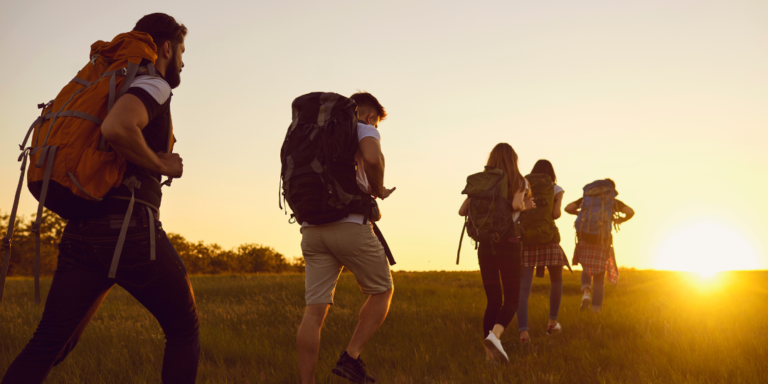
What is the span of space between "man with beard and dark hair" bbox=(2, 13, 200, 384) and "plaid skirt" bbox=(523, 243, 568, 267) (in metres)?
5.20

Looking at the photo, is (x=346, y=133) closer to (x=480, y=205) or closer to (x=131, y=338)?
(x=480, y=205)

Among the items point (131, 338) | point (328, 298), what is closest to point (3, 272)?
point (328, 298)

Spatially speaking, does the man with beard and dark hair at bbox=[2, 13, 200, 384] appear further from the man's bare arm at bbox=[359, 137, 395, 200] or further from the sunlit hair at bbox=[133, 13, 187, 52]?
the man's bare arm at bbox=[359, 137, 395, 200]

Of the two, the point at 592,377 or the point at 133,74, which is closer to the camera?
the point at 133,74

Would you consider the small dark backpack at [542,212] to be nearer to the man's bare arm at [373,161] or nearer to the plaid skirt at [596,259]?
the plaid skirt at [596,259]

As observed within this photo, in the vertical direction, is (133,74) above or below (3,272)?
above

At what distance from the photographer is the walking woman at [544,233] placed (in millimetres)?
6957

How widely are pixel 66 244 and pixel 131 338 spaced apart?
4.14 metres

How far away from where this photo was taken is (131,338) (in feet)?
Answer: 20.5

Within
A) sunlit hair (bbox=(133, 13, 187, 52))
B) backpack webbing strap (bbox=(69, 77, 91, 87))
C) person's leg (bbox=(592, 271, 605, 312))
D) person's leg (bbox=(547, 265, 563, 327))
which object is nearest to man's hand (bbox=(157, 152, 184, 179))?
backpack webbing strap (bbox=(69, 77, 91, 87))

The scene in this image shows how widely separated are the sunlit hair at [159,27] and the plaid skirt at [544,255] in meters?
5.45

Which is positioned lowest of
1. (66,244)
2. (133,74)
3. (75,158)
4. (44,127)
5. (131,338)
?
(131,338)

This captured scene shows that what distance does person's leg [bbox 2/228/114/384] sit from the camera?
8.40 ft

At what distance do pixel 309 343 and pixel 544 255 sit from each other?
417cm
